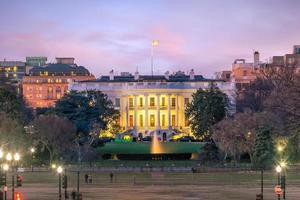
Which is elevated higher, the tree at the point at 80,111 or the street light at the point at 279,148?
the tree at the point at 80,111

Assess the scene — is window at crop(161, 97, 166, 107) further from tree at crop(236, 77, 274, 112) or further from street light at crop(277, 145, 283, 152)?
street light at crop(277, 145, 283, 152)

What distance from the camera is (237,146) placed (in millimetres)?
101938

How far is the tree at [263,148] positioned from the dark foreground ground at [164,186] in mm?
7479

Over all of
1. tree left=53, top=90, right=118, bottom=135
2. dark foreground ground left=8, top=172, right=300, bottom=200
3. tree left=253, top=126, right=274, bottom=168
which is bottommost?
dark foreground ground left=8, top=172, right=300, bottom=200

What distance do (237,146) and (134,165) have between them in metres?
14.1

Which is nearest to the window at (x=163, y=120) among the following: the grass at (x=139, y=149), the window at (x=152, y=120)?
the window at (x=152, y=120)

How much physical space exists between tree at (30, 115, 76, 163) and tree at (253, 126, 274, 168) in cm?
2605

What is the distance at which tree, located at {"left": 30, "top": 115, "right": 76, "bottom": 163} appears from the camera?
344 feet

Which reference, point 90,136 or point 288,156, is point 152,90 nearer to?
point 90,136

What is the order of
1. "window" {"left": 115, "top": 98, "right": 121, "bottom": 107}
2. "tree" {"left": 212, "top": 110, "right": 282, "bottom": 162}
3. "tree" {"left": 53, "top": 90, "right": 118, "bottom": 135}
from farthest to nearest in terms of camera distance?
1. "window" {"left": 115, "top": 98, "right": 121, "bottom": 107}
2. "tree" {"left": 53, "top": 90, "right": 118, "bottom": 135}
3. "tree" {"left": 212, "top": 110, "right": 282, "bottom": 162}

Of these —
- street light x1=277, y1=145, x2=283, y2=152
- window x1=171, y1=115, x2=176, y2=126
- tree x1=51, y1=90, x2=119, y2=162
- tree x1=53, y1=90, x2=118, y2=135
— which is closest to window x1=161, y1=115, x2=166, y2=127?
window x1=171, y1=115, x2=176, y2=126

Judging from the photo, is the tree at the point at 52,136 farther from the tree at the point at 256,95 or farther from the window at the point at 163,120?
the window at the point at 163,120

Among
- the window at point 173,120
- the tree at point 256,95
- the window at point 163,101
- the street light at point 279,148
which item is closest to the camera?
the street light at point 279,148

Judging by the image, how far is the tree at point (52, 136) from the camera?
105 metres
